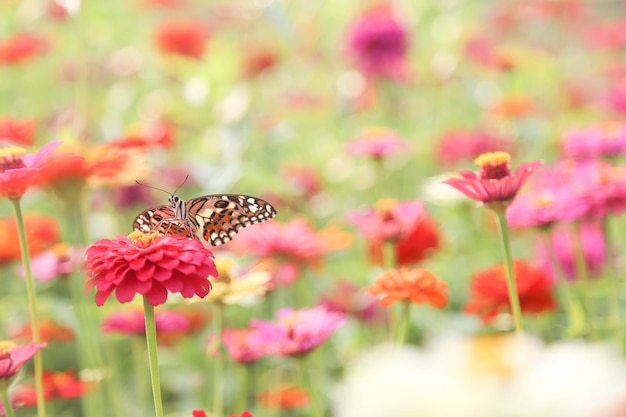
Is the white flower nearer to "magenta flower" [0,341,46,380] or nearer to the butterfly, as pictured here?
"magenta flower" [0,341,46,380]

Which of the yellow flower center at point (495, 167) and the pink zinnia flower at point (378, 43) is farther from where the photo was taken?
the pink zinnia flower at point (378, 43)

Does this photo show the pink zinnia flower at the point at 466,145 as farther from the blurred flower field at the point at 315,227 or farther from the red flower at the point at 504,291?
the red flower at the point at 504,291

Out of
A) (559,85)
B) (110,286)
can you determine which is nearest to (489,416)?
(110,286)

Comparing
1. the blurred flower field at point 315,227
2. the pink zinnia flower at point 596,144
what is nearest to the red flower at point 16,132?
the blurred flower field at point 315,227

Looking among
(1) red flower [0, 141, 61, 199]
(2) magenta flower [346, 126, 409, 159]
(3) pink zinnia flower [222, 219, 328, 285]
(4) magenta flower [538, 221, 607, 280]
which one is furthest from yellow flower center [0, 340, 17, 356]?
(4) magenta flower [538, 221, 607, 280]

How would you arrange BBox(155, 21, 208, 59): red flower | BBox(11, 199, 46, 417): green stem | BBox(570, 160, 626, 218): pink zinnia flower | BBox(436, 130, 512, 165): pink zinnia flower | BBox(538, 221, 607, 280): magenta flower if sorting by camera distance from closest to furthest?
BBox(11, 199, 46, 417): green stem → BBox(570, 160, 626, 218): pink zinnia flower → BBox(538, 221, 607, 280): magenta flower → BBox(436, 130, 512, 165): pink zinnia flower → BBox(155, 21, 208, 59): red flower
